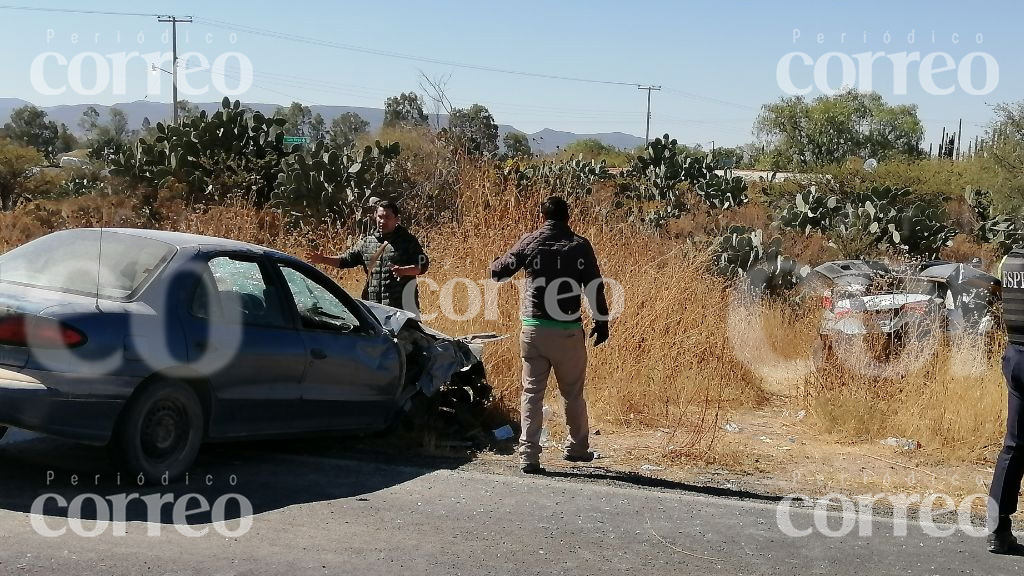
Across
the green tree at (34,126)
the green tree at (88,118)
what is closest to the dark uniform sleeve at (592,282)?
the green tree at (34,126)

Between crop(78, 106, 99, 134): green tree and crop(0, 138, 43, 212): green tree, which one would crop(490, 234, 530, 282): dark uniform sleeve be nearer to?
crop(0, 138, 43, 212): green tree

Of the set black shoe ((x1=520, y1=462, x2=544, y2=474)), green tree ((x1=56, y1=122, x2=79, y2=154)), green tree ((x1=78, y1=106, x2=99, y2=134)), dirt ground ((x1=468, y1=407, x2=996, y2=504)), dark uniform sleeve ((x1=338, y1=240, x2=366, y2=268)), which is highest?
green tree ((x1=78, y1=106, x2=99, y2=134))

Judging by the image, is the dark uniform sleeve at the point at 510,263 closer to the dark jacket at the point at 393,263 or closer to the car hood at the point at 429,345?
the car hood at the point at 429,345

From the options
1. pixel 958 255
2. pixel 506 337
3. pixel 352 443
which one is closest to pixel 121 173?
pixel 506 337

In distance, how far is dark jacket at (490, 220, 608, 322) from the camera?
24.4 feet

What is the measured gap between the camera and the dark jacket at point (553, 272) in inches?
293

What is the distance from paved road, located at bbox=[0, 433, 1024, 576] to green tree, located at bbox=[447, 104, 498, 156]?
31.6 ft

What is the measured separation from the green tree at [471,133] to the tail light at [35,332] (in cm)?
1056

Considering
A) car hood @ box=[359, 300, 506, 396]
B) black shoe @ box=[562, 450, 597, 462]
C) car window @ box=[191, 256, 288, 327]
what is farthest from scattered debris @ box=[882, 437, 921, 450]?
car window @ box=[191, 256, 288, 327]

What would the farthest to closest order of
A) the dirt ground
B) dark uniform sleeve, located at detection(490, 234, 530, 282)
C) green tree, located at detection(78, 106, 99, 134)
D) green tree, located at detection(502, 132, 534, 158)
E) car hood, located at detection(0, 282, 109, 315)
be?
green tree, located at detection(78, 106, 99, 134) → green tree, located at detection(502, 132, 534, 158) → the dirt ground → dark uniform sleeve, located at detection(490, 234, 530, 282) → car hood, located at detection(0, 282, 109, 315)

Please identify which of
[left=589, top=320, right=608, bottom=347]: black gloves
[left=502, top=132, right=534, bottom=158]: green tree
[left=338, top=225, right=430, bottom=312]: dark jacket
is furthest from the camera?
[left=502, top=132, right=534, bottom=158]: green tree

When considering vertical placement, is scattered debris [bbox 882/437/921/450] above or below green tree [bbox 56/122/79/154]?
below

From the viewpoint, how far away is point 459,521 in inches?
244

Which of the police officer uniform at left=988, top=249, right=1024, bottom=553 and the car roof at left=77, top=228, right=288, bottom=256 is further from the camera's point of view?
the car roof at left=77, top=228, right=288, bottom=256
